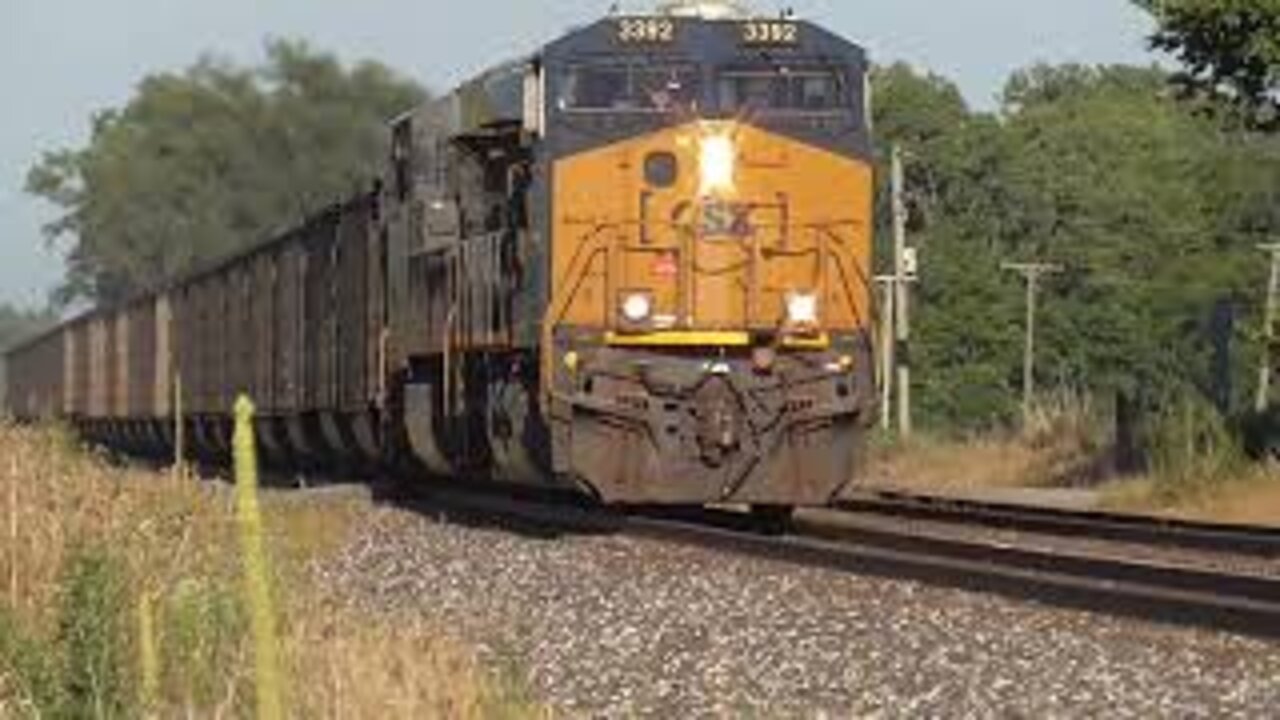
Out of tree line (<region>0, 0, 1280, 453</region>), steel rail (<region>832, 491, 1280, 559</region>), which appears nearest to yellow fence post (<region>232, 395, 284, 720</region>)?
steel rail (<region>832, 491, 1280, 559</region>)

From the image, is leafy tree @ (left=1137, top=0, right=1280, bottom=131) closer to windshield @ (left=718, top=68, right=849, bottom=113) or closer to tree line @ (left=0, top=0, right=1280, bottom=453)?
windshield @ (left=718, top=68, right=849, bottom=113)

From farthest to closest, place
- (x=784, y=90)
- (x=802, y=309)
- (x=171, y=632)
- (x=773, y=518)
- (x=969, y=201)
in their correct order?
(x=969, y=201) < (x=773, y=518) < (x=784, y=90) < (x=802, y=309) < (x=171, y=632)

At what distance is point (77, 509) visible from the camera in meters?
13.1

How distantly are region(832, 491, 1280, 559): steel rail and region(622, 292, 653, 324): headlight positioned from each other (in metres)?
3.73

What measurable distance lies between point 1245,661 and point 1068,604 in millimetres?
2254

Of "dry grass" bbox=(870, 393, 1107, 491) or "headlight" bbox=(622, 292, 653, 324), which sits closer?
"headlight" bbox=(622, 292, 653, 324)

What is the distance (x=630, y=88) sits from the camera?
1808 cm

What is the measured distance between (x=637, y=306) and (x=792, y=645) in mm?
6807

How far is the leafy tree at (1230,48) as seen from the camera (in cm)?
2303

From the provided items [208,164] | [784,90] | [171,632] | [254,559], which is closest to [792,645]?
[171,632]

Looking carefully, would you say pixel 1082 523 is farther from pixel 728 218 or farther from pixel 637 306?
pixel 637 306

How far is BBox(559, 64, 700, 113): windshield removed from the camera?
17.8 meters

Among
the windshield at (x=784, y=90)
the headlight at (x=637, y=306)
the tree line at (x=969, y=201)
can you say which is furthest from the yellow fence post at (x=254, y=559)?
the tree line at (x=969, y=201)

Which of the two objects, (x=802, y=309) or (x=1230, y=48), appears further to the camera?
(x=1230, y=48)
